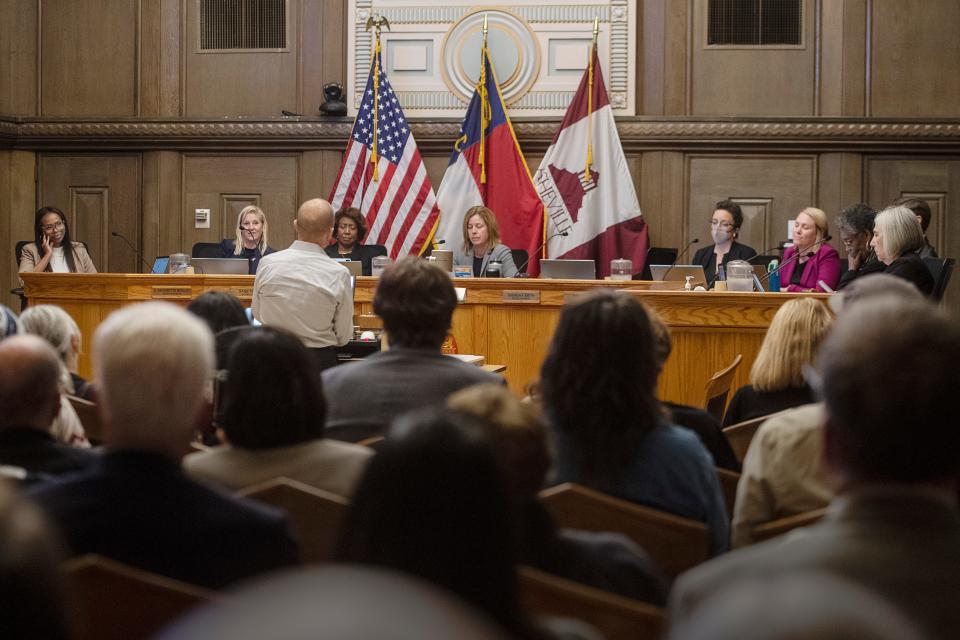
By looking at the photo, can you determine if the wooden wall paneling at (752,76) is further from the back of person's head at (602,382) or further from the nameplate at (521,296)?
the back of person's head at (602,382)

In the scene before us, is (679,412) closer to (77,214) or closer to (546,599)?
(546,599)

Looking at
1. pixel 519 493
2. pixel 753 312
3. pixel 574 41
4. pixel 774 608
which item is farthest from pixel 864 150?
pixel 774 608

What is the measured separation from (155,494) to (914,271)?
15.7ft

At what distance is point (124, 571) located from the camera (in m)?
1.41

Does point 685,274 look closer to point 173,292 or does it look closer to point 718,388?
point 718,388

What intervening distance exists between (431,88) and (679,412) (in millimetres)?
7009

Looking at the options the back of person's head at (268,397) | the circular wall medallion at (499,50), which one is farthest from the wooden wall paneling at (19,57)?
the back of person's head at (268,397)

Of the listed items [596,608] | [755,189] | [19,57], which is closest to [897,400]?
[596,608]

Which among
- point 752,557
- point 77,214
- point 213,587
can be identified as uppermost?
point 77,214

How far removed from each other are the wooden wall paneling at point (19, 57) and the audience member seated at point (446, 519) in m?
10.0

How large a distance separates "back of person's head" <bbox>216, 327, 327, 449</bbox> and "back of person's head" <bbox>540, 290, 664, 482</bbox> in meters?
0.54

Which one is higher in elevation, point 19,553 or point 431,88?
point 431,88

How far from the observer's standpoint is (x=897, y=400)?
135 cm

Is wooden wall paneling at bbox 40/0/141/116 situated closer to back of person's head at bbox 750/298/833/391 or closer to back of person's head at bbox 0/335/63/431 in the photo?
back of person's head at bbox 750/298/833/391
